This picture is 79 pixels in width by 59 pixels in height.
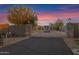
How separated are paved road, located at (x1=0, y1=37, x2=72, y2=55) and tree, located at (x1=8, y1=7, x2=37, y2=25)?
389mm

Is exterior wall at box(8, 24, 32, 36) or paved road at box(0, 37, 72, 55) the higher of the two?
exterior wall at box(8, 24, 32, 36)

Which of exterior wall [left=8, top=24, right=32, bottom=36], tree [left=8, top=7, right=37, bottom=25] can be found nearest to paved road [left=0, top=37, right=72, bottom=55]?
exterior wall [left=8, top=24, right=32, bottom=36]

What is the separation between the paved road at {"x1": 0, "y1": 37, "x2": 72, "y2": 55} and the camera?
7.02 metres

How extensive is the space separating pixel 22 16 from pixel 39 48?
0.71 meters

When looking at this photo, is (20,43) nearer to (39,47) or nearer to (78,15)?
(39,47)

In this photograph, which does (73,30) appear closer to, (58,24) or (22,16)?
(58,24)

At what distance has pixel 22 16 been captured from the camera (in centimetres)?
711

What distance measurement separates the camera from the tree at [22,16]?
23.0 feet

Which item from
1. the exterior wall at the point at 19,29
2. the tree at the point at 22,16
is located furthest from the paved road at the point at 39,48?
the tree at the point at 22,16

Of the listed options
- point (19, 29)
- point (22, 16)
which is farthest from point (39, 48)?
point (22, 16)

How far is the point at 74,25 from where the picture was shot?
7.03m

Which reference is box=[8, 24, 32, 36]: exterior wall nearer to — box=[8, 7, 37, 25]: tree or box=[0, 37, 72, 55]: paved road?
box=[8, 7, 37, 25]: tree

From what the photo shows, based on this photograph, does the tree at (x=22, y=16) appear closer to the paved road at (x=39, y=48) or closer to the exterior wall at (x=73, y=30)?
the paved road at (x=39, y=48)

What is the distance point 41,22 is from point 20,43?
0.57 m
